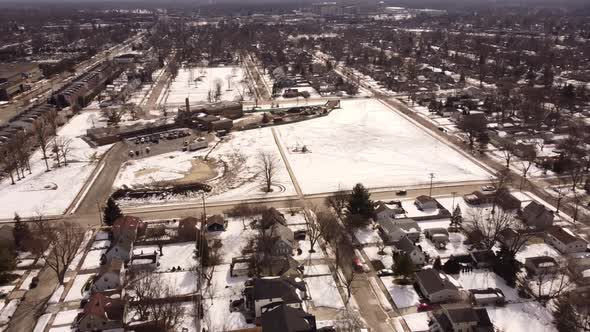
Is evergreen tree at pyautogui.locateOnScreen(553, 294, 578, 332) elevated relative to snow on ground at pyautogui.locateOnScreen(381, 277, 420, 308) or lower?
elevated

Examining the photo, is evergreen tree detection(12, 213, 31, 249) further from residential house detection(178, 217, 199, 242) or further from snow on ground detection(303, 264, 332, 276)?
snow on ground detection(303, 264, 332, 276)

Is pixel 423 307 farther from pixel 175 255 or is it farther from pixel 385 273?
pixel 175 255

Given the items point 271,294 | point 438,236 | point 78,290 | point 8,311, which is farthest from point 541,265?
point 8,311

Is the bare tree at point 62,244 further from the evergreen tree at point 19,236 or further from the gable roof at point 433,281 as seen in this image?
the gable roof at point 433,281

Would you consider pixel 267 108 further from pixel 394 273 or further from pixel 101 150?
pixel 394 273

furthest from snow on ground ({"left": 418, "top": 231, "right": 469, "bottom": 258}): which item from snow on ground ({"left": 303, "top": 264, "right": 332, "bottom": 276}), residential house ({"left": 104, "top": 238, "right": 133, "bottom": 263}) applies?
residential house ({"left": 104, "top": 238, "right": 133, "bottom": 263})

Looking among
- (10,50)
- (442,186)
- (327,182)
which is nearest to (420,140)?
(442,186)

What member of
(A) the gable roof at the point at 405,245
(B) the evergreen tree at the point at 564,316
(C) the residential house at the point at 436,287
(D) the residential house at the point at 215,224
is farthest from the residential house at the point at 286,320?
(B) the evergreen tree at the point at 564,316
